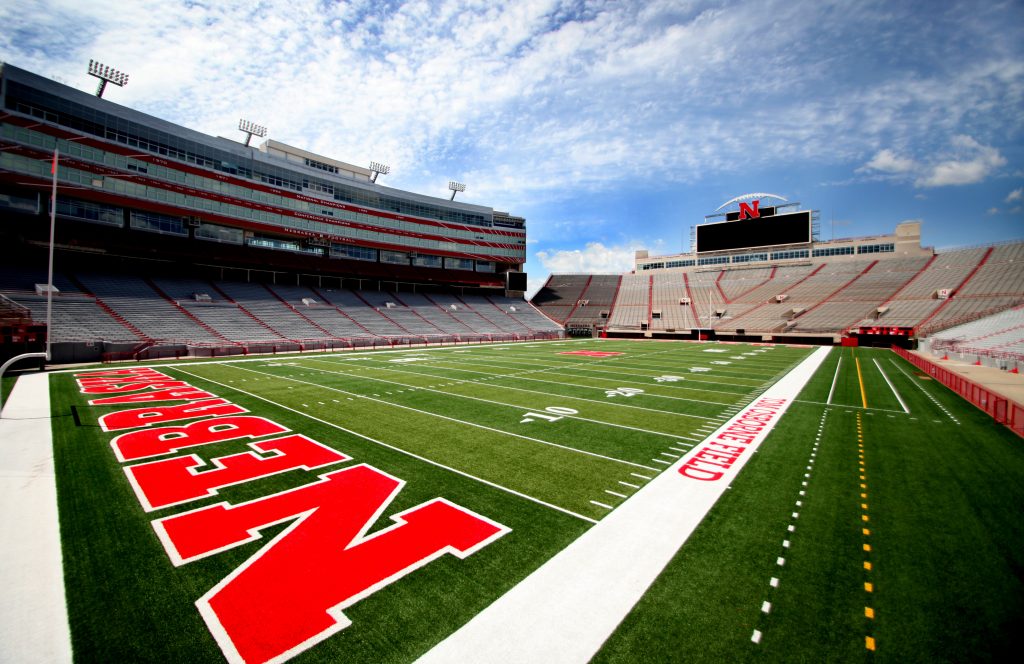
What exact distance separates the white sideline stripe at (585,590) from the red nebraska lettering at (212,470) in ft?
17.1

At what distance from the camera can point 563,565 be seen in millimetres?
5055

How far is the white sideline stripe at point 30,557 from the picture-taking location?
3.76 metres

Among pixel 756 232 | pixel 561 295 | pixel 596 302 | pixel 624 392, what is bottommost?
pixel 624 392

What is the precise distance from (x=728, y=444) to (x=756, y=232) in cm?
5989

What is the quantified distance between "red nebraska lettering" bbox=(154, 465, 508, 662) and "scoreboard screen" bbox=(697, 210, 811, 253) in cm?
6528

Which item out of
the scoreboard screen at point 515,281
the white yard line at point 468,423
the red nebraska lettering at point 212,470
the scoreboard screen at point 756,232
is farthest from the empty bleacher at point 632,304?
the red nebraska lettering at point 212,470

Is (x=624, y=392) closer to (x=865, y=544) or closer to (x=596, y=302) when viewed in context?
(x=865, y=544)

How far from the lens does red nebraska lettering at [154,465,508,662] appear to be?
4.00 m

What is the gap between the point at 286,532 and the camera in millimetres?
5754

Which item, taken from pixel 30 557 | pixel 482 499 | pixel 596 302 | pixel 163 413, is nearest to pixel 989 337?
pixel 482 499

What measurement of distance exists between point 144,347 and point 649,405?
2954 cm

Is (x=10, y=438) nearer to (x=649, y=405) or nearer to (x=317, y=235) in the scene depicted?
(x=649, y=405)

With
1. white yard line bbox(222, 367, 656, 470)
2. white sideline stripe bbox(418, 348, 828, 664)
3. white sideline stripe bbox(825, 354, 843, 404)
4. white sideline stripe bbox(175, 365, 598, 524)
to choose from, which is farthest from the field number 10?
white sideline stripe bbox(825, 354, 843, 404)

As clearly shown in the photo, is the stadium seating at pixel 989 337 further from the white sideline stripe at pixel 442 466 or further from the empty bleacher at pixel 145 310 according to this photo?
the empty bleacher at pixel 145 310
